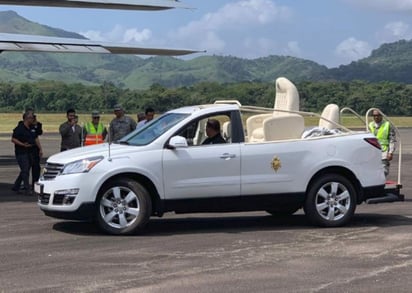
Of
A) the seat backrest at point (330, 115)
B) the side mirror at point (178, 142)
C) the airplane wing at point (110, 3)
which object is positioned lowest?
the side mirror at point (178, 142)

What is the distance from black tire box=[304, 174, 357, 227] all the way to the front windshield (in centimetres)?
211

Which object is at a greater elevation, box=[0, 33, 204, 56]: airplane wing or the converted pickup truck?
box=[0, 33, 204, 56]: airplane wing

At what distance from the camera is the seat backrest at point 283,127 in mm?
10766

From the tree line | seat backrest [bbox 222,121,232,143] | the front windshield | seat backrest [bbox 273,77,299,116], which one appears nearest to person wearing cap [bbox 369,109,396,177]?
seat backrest [bbox 273,77,299,116]

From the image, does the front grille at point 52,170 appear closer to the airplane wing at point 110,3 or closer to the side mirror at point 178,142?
the side mirror at point 178,142

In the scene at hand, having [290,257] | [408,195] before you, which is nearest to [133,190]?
[290,257]

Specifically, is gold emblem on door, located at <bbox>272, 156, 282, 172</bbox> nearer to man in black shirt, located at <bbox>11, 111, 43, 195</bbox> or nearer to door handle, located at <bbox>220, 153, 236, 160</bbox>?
door handle, located at <bbox>220, 153, 236, 160</bbox>

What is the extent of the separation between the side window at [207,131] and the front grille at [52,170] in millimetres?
1714

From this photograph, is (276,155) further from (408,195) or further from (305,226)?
(408,195)

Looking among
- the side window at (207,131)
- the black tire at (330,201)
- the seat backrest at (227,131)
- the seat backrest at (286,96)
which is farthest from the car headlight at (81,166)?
the seat backrest at (286,96)

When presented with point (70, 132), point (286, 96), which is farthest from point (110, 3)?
point (286, 96)

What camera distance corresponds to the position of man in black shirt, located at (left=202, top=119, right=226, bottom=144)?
1051 centimetres

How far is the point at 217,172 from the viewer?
405 inches

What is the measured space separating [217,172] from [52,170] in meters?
2.19
